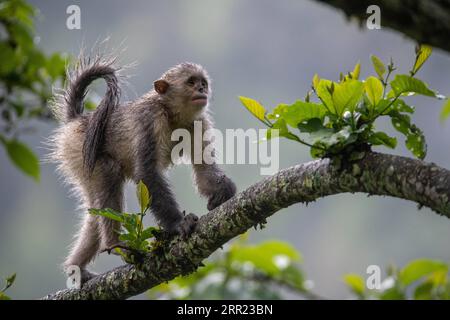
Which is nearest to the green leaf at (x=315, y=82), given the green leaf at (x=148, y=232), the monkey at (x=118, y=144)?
the green leaf at (x=148, y=232)

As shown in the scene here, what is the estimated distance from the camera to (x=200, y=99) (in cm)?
792

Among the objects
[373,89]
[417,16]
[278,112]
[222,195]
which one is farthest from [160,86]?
[417,16]

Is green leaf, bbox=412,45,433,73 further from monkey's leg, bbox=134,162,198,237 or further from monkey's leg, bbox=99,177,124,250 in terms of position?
monkey's leg, bbox=99,177,124,250

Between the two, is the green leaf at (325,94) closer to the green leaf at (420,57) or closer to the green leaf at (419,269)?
the green leaf at (420,57)

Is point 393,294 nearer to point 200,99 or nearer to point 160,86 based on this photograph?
A: point 200,99

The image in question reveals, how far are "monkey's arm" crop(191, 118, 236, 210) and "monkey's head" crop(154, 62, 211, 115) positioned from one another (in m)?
0.35

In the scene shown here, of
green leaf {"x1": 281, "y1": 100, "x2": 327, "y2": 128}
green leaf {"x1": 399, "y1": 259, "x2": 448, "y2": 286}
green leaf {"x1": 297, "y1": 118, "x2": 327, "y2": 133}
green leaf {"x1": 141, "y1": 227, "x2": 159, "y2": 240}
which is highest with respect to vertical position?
green leaf {"x1": 281, "y1": 100, "x2": 327, "y2": 128}

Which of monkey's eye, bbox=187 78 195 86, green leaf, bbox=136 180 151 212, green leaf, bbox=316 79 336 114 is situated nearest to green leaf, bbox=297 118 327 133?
green leaf, bbox=316 79 336 114

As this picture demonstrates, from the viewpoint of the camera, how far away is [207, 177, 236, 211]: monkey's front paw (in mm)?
6703

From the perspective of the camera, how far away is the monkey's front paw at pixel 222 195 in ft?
22.0

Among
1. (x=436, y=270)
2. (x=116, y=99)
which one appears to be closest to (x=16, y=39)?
(x=436, y=270)

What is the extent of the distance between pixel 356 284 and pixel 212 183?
1842 millimetres
